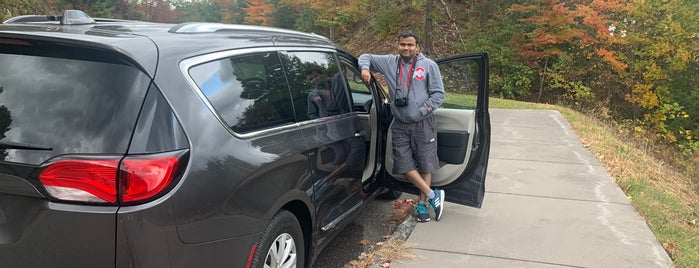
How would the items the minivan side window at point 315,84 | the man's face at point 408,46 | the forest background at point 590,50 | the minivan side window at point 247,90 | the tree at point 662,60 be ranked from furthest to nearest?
the forest background at point 590,50 < the tree at point 662,60 < the man's face at point 408,46 < the minivan side window at point 315,84 < the minivan side window at point 247,90

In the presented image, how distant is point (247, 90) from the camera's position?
8.66 feet

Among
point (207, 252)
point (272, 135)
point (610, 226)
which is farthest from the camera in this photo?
point (610, 226)

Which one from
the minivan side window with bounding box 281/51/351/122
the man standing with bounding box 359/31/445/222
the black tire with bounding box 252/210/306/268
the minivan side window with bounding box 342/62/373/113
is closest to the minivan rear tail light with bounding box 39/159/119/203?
the black tire with bounding box 252/210/306/268

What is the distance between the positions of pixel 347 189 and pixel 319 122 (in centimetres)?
67

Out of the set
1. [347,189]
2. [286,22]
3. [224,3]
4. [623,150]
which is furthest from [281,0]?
[347,189]

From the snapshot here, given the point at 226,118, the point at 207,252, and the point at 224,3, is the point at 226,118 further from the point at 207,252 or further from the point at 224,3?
the point at 224,3

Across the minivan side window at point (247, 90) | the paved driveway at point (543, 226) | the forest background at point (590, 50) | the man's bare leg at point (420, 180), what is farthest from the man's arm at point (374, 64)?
the forest background at point (590, 50)

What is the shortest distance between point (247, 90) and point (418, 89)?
1771mm

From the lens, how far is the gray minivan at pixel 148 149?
75.1 inches

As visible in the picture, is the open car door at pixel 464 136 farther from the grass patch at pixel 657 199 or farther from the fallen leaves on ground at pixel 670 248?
the grass patch at pixel 657 199

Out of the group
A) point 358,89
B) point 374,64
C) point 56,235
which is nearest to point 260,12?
point 358,89

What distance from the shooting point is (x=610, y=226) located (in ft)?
13.7

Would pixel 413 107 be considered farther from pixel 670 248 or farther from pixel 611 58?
pixel 611 58

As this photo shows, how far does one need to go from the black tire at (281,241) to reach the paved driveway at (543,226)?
908 mm
